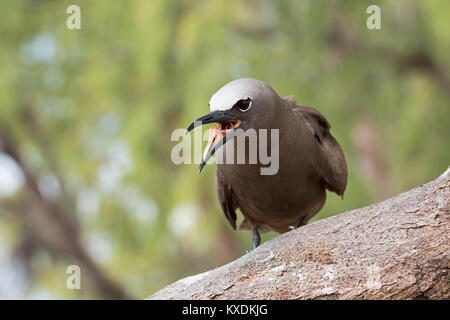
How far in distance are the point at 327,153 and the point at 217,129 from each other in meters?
1.08

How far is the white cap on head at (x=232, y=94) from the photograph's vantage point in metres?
3.42

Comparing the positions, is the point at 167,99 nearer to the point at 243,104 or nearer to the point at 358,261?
the point at 243,104

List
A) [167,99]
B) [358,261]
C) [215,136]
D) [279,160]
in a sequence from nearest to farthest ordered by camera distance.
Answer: [358,261], [215,136], [279,160], [167,99]

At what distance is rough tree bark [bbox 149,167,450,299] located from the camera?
291cm

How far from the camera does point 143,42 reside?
6.76 m

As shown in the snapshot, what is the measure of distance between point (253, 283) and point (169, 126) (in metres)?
4.92

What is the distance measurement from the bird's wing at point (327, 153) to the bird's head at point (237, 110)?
2.41 feet

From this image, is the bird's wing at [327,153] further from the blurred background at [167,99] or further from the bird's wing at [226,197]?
the blurred background at [167,99]

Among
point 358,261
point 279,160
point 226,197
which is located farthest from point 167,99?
point 358,261

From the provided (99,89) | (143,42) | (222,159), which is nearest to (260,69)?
(143,42)

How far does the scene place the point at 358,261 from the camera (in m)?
3.04

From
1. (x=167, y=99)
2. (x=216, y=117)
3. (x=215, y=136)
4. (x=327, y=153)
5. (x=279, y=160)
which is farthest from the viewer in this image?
(x=167, y=99)

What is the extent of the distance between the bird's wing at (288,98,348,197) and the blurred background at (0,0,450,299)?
1.60 m

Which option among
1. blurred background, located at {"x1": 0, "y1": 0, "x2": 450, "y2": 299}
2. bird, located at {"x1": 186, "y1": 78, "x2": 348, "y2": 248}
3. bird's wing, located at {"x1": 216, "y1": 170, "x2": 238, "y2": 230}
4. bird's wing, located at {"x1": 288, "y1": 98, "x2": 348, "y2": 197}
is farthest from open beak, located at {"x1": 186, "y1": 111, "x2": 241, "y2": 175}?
blurred background, located at {"x1": 0, "y1": 0, "x2": 450, "y2": 299}
